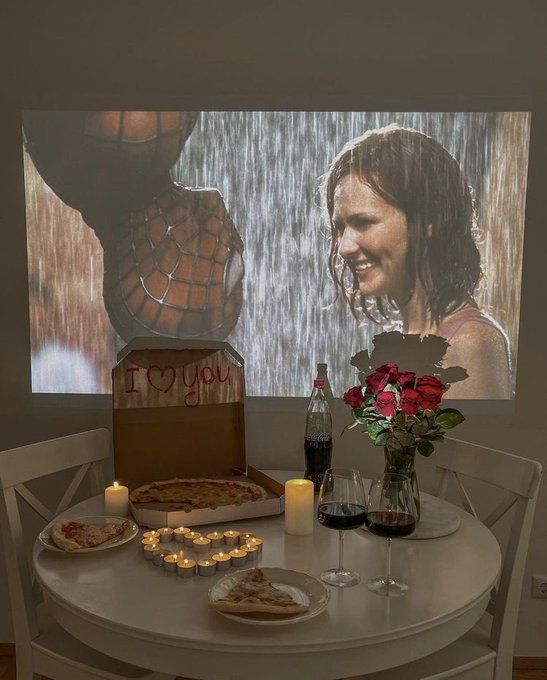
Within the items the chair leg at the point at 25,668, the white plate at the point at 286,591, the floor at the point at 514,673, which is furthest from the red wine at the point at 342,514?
the floor at the point at 514,673

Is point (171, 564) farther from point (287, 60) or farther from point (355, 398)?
point (287, 60)

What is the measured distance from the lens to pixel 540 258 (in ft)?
6.86

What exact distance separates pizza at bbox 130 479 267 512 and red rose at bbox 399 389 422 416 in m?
0.42

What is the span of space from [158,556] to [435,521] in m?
0.66

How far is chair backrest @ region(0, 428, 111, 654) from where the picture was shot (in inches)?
57.6

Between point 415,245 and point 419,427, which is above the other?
point 415,245

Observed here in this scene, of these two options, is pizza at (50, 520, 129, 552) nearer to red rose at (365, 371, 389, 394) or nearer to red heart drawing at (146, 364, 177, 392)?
red heart drawing at (146, 364, 177, 392)

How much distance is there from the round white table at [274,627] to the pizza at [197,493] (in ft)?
0.57

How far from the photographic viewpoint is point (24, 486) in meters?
1.69

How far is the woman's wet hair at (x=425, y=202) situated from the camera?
207 centimetres

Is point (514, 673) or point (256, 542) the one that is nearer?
point (256, 542)

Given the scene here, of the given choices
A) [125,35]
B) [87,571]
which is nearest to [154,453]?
[87,571]

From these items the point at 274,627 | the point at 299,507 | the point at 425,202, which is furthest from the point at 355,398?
the point at 425,202

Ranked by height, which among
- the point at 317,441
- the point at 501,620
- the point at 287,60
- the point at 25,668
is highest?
the point at 287,60
